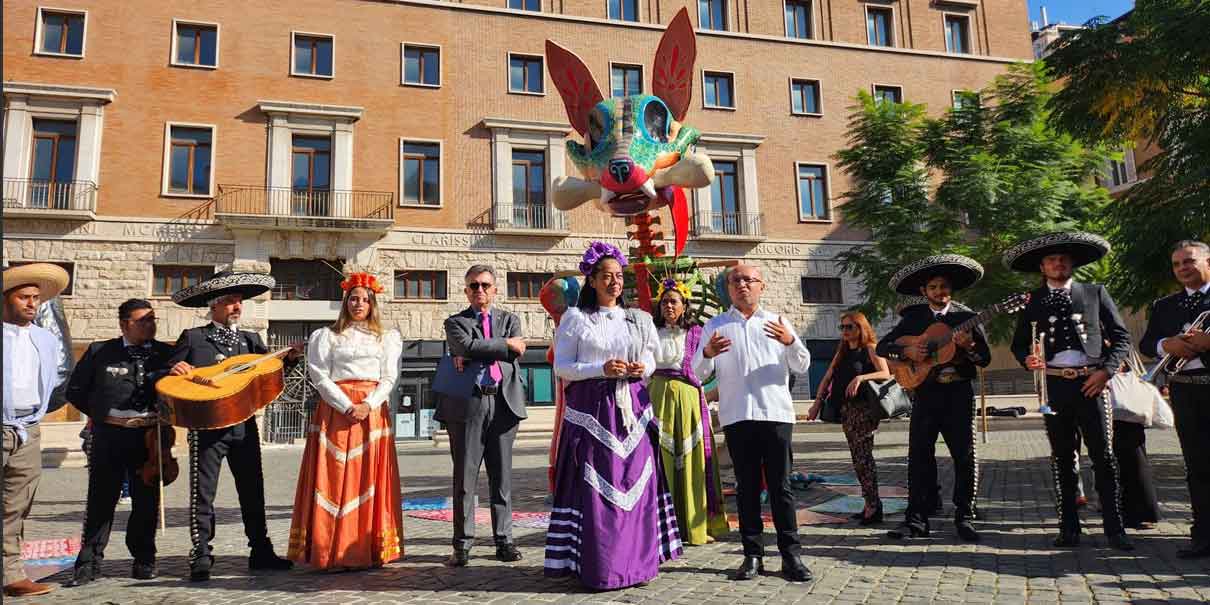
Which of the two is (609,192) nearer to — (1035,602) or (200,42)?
(1035,602)

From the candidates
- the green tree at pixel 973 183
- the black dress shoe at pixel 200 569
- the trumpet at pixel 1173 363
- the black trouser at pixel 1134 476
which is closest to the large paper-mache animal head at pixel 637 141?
the trumpet at pixel 1173 363

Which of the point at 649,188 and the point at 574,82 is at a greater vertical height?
the point at 574,82

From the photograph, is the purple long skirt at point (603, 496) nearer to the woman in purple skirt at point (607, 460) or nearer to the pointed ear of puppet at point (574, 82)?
the woman in purple skirt at point (607, 460)

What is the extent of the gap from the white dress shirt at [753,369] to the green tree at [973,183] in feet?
37.1

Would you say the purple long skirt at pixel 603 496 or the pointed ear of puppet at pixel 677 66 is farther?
the pointed ear of puppet at pixel 677 66

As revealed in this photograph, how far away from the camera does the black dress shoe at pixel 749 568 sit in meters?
4.61

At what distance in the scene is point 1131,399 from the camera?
5961mm

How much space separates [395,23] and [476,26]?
250cm

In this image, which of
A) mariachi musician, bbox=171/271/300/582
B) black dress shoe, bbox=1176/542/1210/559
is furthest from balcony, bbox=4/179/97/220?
black dress shoe, bbox=1176/542/1210/559

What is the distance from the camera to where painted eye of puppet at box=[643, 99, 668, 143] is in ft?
24.9

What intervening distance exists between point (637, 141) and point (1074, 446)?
437cm

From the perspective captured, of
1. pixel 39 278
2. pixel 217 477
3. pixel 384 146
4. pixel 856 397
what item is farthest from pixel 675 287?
pixel 384 146

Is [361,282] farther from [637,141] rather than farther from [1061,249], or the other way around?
[1061,249]

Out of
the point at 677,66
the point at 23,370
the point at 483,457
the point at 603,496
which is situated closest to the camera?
the point at 603,496
